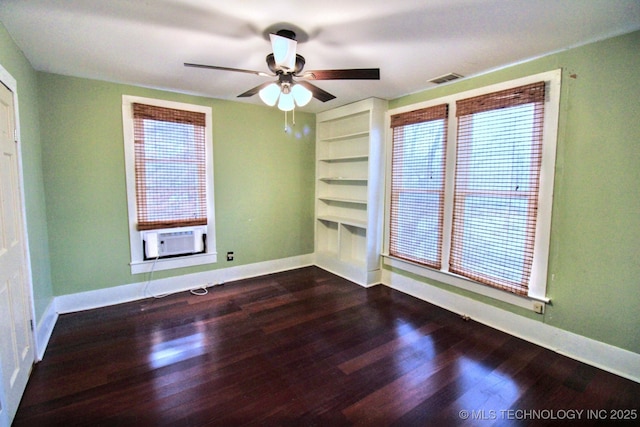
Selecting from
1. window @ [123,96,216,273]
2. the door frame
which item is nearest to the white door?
the door frame

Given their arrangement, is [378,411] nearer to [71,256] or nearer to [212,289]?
[212,289]

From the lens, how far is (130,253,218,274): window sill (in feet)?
10.9

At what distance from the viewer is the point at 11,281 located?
71.7 inches

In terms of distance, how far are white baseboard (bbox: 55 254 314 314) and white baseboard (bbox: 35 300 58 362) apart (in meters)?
0.16

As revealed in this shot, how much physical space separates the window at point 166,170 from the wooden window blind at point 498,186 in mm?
2921

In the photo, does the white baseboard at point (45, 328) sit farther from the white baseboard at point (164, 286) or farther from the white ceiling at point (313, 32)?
the white ceiling at point (313, 32)

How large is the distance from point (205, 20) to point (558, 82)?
2.64 m

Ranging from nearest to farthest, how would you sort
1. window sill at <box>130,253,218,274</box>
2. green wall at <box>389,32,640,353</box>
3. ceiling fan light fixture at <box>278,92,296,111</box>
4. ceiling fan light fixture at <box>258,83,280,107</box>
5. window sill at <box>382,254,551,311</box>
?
green wall at <box>389,32,640,353</box>
ceiling fan light fixture at <box>258,83,280,107</box>
ceiling fan light fixture at <box>278,92,296,111</box>
window sill at <box>382,254,551,311</box>
window sill at <box>130,253,218,274</box>

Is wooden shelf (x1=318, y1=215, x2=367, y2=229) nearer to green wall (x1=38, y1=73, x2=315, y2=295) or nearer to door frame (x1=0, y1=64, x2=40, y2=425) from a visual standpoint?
green wall (x1=38, y1=73, x2=315, y2=295)

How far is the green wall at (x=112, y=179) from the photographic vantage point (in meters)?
2.84

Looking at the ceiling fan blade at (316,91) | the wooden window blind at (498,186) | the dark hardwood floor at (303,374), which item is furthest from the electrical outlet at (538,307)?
the ceiling fan blade at (316,91)

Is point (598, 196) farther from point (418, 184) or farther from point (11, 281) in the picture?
point (11, 281)

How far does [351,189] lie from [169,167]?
95.3 inches

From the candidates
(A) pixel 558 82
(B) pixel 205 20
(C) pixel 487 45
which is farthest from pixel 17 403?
(A) pixel 558 82
